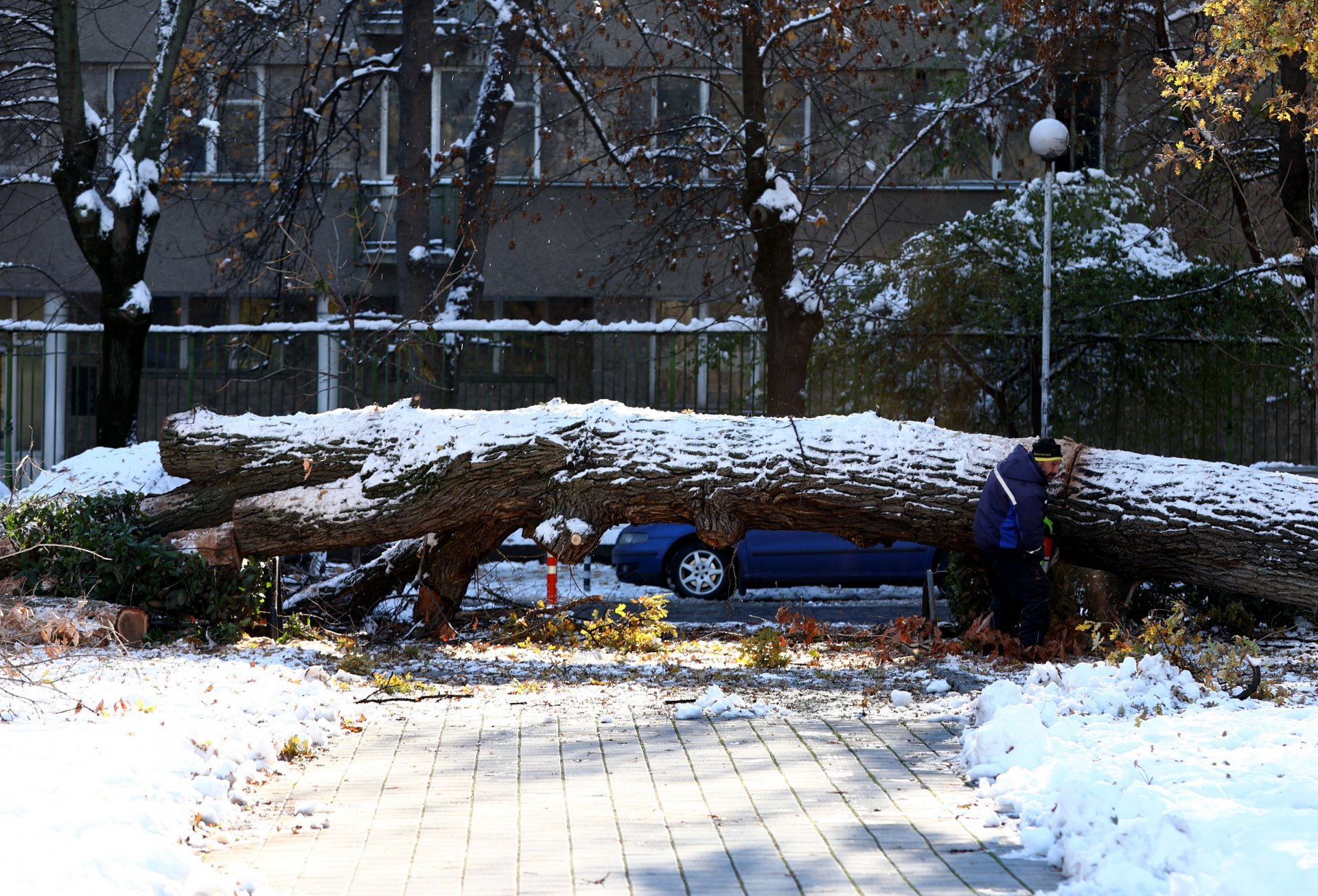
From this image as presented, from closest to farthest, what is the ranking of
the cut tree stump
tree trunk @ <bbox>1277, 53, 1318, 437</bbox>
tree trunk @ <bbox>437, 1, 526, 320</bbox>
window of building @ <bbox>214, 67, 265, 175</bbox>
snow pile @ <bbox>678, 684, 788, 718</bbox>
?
1. snow pile @ <bbox>678, 684, 788, 718</bbox>
2. the cut tree stump
3. tree trunk @ <bbox>1277, 53, 1318, 437</bbox>
4. tree trunk @ <bbox>437, 1, 526, 320</bbox>
5. window of building @ <bbox>214, 67, 265, 175</bbox>

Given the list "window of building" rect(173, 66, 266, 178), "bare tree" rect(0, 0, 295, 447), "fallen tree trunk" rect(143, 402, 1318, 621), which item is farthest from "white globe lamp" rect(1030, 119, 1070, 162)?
"window of building" rect(173, 66, 266, 178)

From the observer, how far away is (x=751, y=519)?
9438mm

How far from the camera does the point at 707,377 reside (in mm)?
14820

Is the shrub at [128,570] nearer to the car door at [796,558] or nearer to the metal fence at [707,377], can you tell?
the metal fence at [707,377]

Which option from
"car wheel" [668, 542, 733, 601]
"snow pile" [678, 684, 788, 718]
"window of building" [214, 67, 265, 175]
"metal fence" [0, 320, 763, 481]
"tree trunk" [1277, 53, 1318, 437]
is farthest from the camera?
"window of building" [214, 67, 265, 175]

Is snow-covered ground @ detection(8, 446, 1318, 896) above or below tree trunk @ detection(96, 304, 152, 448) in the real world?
below

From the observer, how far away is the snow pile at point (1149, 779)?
4.25 m

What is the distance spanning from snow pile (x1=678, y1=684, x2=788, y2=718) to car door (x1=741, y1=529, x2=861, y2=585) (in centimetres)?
679

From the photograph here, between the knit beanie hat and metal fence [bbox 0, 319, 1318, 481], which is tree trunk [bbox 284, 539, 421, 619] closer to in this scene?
metal fence [bbox 0, 319, 1318, 481]

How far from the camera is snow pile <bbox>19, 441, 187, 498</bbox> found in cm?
1001

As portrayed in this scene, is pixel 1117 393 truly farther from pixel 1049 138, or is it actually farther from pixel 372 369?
pixel 372 369

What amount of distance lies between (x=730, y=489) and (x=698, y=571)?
5172 millimetres

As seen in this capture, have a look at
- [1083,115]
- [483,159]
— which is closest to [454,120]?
[483,159]

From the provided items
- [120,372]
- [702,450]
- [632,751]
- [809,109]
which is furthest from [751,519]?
[809,109]
